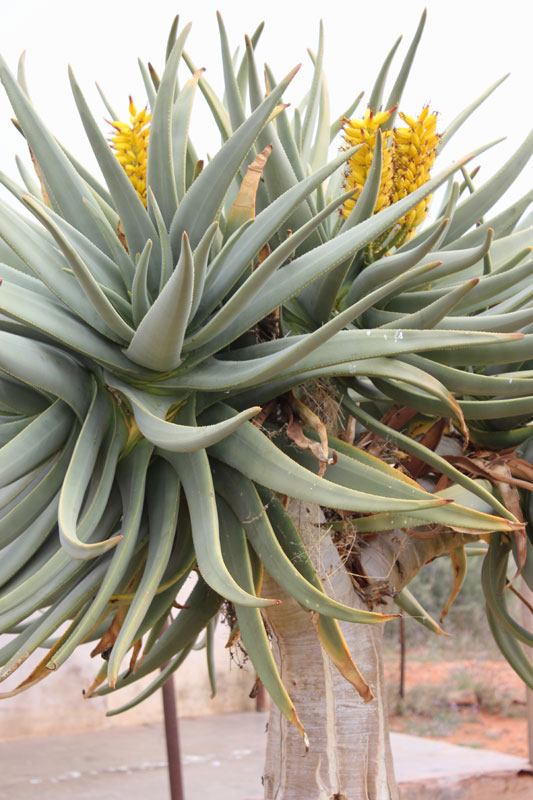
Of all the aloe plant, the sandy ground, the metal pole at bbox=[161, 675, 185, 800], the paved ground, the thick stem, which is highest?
the aloe plant

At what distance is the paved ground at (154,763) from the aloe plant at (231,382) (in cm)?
237

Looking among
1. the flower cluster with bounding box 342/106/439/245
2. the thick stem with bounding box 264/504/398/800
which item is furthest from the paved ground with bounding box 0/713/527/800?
the flower cluster with bounding box 342/106/439/245

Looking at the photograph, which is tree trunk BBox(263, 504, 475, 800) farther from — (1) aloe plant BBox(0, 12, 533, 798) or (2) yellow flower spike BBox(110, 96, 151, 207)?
(2) yellow flower spike BBox(110, 96, 151, 207)

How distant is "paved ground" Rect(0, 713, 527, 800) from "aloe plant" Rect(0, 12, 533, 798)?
2.37m

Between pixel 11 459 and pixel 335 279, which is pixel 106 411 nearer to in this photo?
pixel 11 459

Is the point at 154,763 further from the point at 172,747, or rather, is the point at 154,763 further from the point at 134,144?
the point at 134,144

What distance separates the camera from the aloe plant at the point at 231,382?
816mm

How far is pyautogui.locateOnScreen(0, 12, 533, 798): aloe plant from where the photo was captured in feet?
2.68

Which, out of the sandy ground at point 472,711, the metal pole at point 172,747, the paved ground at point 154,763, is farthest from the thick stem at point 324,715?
the sandy ground at point 472,711

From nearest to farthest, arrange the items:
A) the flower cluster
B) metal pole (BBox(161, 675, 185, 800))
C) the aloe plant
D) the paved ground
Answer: the aloe plant, the flower cluster, metal pole (BBox(161, 675, 185, 800)), the paved ground

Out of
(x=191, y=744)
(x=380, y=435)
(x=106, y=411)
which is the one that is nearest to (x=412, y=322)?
(x=380, y=435)

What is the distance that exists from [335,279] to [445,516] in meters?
0.33

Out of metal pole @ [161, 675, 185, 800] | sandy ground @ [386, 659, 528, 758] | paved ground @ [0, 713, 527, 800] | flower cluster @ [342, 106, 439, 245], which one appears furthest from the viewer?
sandy ground @ [386, 659, 528, 758]

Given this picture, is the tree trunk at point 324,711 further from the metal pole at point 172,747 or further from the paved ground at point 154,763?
the paved ground at point 154,763
